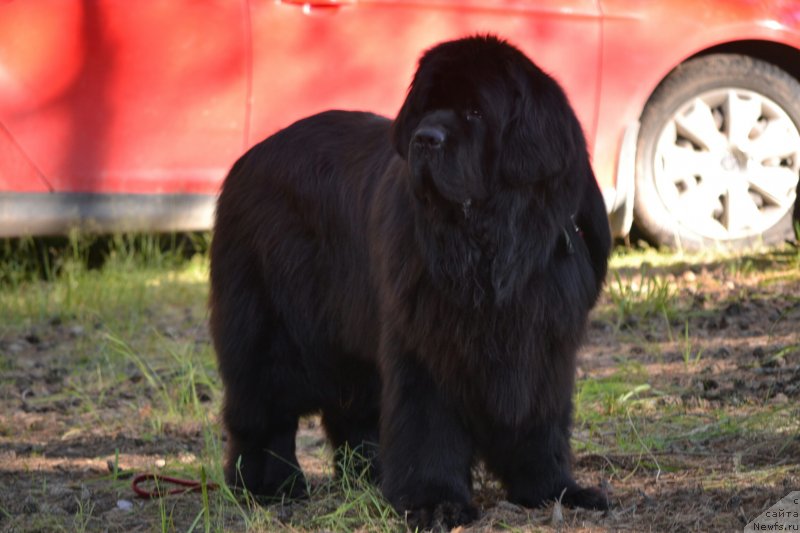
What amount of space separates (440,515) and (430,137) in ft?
3.03

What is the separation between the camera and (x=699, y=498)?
10.5ft

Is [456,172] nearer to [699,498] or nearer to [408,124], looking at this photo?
[408,124]

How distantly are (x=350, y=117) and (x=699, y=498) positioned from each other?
152cm

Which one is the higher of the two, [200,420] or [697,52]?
[697,52]

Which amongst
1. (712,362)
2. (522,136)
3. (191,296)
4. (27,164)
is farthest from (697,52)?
(522,136)

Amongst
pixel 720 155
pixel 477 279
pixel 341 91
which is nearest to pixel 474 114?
pixel 477 279

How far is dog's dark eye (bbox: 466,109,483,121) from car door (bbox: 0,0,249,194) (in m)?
3.08

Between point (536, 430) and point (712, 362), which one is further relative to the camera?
point (712, 362)

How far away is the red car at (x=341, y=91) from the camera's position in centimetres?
574

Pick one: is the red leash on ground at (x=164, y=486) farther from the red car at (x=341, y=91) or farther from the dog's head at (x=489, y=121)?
the red car at (x=341, y=91)

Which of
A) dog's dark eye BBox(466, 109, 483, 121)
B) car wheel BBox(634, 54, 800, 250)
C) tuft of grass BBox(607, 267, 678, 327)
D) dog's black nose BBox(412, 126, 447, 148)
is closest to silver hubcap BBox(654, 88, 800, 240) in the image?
car wheel BBox(634, 54, 800, 250)

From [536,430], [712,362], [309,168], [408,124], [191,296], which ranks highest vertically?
[408,124]

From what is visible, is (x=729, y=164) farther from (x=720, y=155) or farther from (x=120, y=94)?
(x=120, y=94)

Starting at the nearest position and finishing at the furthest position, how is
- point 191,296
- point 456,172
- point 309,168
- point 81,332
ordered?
point 456,172 → point 309,168 → point 81,332 → point 191,296
